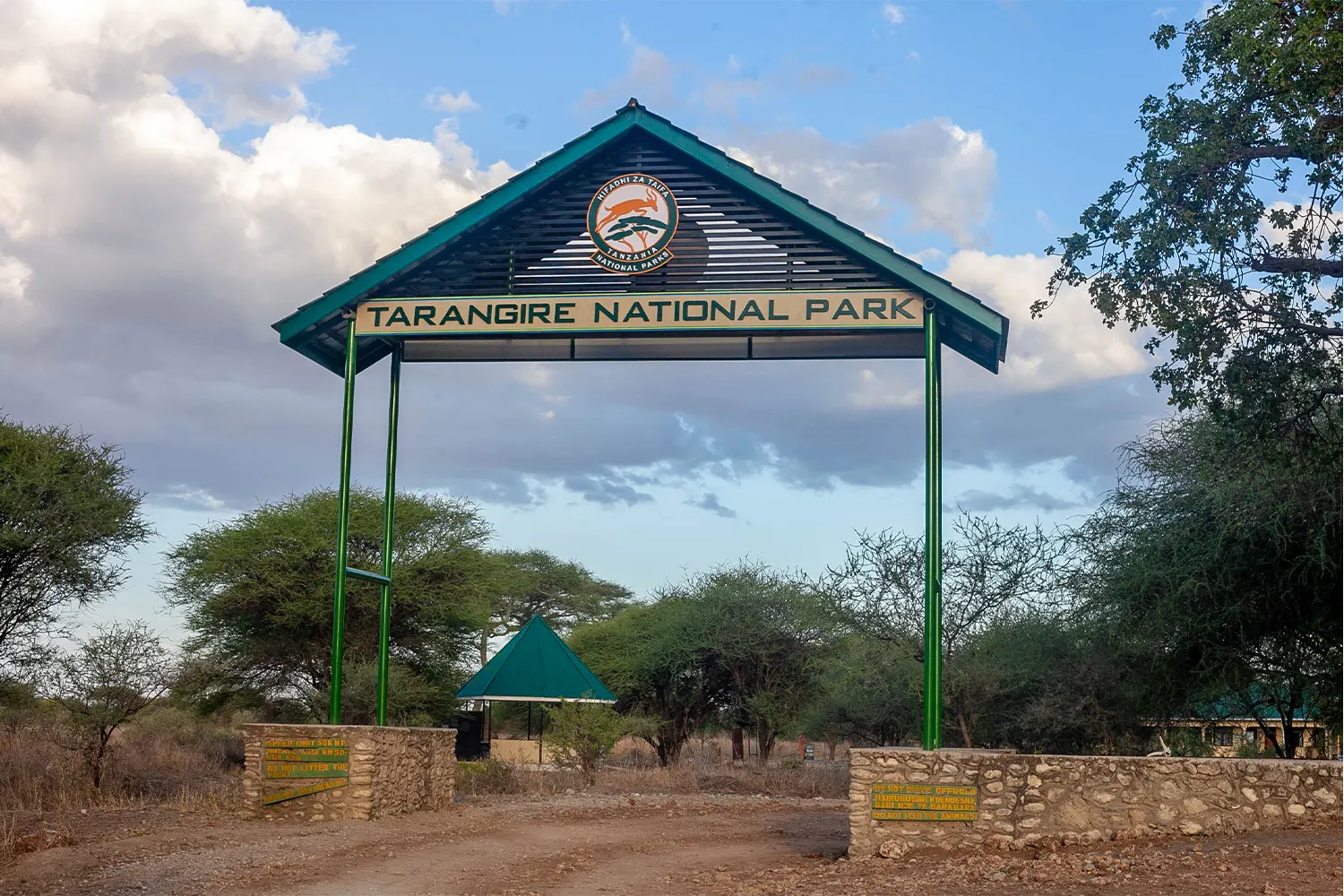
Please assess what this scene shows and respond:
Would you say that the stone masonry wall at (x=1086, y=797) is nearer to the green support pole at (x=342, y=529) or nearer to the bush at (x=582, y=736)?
the green support pole at (x=342, y=529)

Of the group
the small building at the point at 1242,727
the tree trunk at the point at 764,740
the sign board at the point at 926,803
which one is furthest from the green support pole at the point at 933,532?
the tree trunk at the point at 764,740

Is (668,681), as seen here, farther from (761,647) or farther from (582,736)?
(582,736)

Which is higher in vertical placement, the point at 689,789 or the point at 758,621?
the point at 758,621

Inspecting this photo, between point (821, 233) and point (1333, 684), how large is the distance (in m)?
10.4

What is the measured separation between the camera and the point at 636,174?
15211 millimetres

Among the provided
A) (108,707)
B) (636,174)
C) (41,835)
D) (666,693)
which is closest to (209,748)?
(108,707)

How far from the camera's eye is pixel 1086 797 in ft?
39.5

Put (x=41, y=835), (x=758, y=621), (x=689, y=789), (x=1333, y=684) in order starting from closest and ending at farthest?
(x=41, y=835)
(x=1333, y=684)
(x=689, y=789)
(x=758, y=621)

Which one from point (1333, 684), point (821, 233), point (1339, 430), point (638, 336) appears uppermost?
point (821, 233)

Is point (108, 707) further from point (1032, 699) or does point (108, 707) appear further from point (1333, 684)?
point (1333, 684)

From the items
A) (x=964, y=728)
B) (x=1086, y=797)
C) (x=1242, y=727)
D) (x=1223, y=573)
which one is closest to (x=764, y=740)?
(x=964, y=728)

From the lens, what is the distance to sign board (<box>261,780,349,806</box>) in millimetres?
14578

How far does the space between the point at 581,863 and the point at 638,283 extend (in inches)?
247

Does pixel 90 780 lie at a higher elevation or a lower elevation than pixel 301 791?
lower
